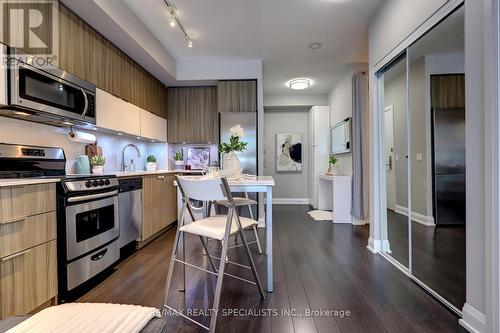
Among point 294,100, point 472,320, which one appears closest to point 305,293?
point 472,320

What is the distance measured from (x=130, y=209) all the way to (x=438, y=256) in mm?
2951

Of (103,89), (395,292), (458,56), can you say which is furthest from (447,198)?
(103,89)

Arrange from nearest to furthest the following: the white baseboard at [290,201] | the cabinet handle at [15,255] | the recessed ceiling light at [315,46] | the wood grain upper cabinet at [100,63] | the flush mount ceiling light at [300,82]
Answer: the cabinet handle at [15,255], the wood grain upper cabinet at [100,63], the recessed ceiling light at [315,46], the flush mount ceiling light at [300,82], the white baseboard at [290,201]

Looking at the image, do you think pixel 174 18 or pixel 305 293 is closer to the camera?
pixel 305 293

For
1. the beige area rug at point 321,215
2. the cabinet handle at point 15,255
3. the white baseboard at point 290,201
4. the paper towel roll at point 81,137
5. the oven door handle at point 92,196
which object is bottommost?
the beige area rug at point 321,215

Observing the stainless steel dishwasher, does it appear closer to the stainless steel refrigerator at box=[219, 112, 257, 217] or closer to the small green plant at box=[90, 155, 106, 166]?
the small green plant at box=[90, 155, 106, 166]

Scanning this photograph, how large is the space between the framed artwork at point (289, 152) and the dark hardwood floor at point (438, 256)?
4128 millimetres

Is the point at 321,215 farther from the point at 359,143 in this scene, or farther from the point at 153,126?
the point at 153,126

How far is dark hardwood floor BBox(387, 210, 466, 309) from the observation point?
1.73 meters

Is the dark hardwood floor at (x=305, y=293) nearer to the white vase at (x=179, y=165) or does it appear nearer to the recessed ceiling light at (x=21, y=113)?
the recessed ceiling light at (x=21, y=113)

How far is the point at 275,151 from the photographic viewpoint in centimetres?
671

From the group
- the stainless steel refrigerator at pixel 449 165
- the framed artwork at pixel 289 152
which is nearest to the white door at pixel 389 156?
the stainless steel refrigerator at pixel 449 165

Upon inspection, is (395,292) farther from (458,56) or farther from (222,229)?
(458,56)

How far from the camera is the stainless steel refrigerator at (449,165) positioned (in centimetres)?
171
